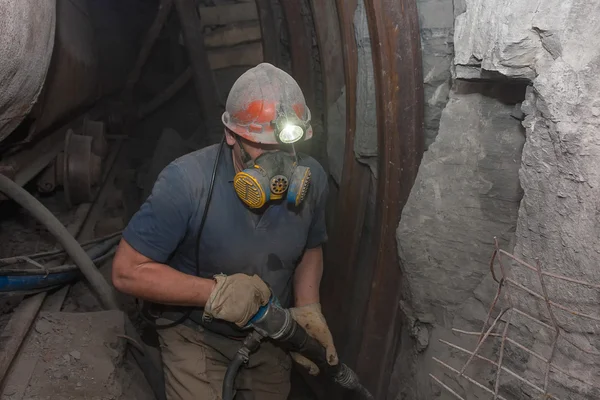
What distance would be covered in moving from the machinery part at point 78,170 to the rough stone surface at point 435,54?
10.2 feet

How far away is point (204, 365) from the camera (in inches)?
99.7

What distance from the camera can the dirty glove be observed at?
2.20 metres

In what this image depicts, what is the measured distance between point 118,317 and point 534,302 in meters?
2.15

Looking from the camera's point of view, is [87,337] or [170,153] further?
[170,153]

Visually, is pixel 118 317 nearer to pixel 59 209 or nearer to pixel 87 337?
pixel 87 337

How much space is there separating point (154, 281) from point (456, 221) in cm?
134

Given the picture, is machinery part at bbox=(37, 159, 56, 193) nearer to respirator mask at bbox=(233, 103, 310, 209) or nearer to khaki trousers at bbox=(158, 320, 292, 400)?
khaki trousers at bbox=(158, 320, 292, 400)

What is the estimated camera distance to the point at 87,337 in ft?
8.74

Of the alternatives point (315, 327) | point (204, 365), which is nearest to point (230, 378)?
point (204, 365)

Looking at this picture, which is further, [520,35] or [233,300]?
[233,300]

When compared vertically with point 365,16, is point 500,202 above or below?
below

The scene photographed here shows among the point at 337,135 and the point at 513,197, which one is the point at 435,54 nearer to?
the point at 513,197

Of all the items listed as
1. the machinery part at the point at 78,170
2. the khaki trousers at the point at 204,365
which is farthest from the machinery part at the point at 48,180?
the khaki trousers at the point at 204,365

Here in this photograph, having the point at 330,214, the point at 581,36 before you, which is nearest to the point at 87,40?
the point at 330,214
